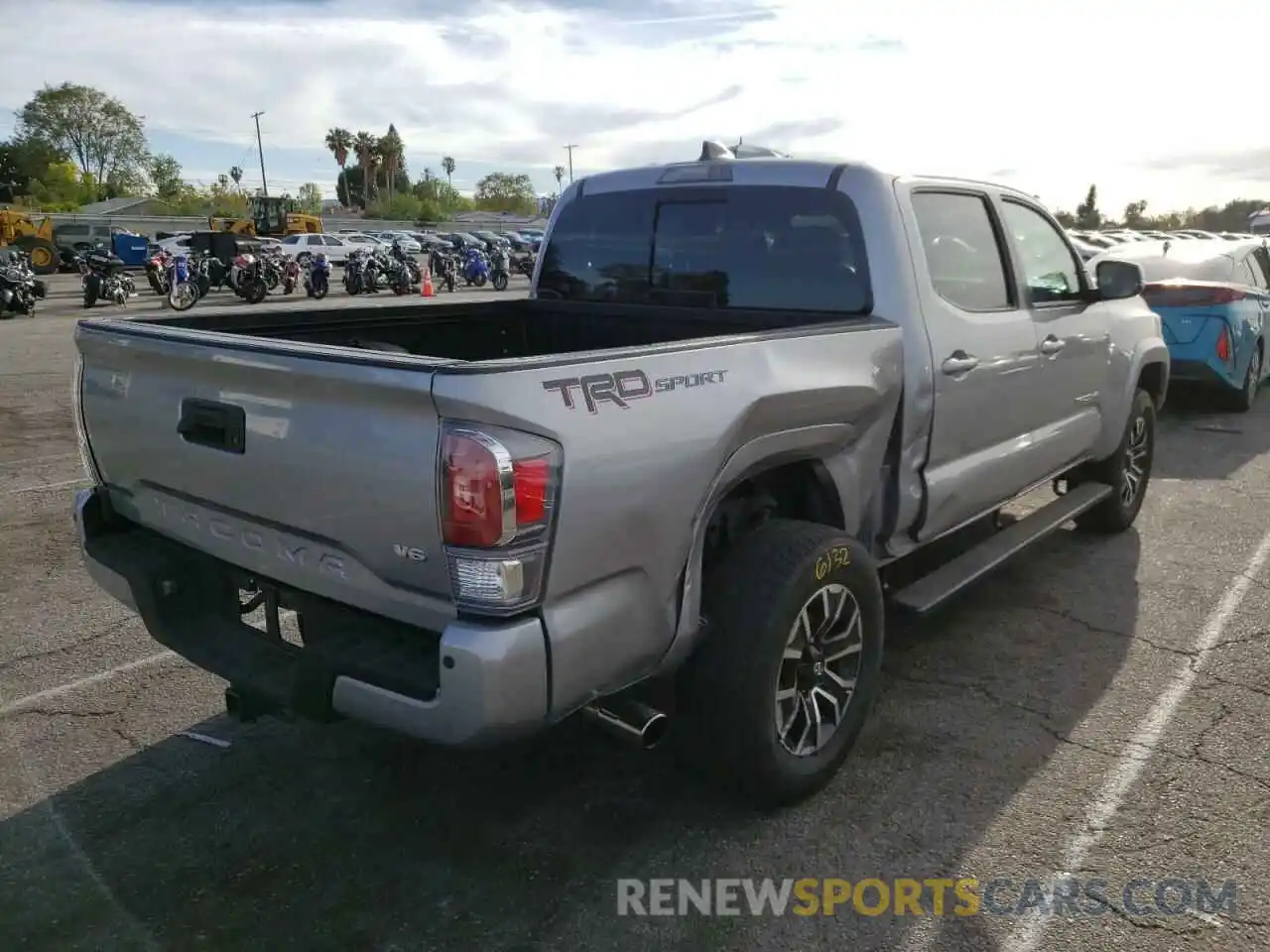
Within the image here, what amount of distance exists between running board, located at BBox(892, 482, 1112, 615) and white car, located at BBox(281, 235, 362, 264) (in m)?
34.0

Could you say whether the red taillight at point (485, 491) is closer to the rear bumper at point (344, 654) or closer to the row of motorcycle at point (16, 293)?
the rear bumper at point (344, 654)

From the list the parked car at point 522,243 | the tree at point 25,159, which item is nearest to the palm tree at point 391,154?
the tree at point 25,159

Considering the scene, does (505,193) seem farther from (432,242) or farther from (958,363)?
(958,363)

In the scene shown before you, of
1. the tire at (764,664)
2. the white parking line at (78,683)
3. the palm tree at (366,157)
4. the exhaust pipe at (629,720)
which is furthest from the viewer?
the palm tree at (366,157)

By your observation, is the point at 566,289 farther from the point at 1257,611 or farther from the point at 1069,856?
the point at 1257,611

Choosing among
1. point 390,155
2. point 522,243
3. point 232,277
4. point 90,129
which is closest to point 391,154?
point 390,155

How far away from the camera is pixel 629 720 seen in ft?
9.21

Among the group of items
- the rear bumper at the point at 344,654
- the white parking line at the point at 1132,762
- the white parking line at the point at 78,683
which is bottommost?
the white parking line at the point at 1132,762

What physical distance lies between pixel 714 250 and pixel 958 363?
3.53 ft

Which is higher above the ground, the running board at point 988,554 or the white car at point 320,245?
the white car at point 320,245

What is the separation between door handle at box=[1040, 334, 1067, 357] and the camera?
468cm

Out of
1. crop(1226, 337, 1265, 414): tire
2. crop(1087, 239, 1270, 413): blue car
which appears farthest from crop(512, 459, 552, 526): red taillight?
crop(1226, 337, 1265, 414): tire

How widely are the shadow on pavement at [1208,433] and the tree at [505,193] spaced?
424ft

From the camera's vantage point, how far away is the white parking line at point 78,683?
402 centimetres
